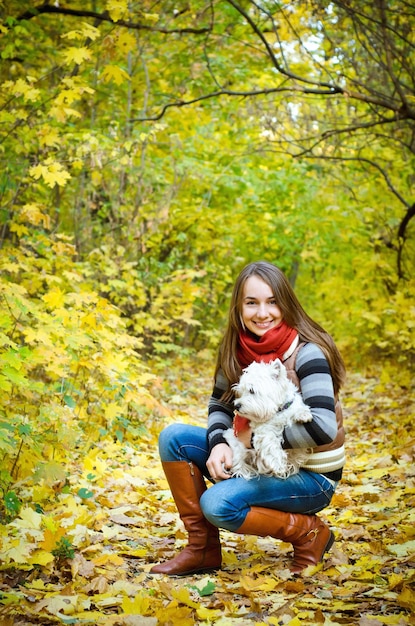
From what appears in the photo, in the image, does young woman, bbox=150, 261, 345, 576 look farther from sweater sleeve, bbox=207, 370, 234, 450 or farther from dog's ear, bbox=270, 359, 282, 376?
dog's ear, bbox=270, 359, 282, 376

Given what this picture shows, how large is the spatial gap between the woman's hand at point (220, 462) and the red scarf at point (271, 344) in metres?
0.43

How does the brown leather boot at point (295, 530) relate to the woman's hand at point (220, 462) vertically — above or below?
below

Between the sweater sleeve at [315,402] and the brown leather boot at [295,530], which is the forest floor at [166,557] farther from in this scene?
the sweater sleeve at [315,402]

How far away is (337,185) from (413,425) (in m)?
5.44

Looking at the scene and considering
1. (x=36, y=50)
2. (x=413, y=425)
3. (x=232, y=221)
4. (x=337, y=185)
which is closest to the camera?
(x=413, y=425)

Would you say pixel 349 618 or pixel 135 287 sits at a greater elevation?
pixel 135 287

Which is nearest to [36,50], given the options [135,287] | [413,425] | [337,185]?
[135,287]

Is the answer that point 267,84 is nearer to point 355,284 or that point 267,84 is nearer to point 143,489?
point 355,284

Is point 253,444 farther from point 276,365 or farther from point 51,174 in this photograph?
point 51,174

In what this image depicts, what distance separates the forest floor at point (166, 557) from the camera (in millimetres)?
2275

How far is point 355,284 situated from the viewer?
1047 centimetres

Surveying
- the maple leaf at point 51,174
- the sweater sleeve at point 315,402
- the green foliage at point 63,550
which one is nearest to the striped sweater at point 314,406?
the sweater sleeve at point 315,402

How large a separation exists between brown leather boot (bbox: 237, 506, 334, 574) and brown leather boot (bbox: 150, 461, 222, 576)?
0.75 ft

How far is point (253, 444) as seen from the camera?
107 inches
